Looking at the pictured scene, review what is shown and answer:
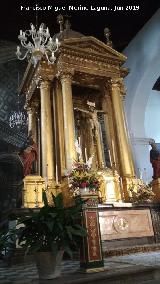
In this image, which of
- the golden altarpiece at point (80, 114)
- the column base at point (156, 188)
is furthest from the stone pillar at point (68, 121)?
the column base at point (156, 188)

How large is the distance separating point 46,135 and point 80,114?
192cm

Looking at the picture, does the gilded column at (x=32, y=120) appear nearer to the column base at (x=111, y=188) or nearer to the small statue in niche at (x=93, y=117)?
the small statue in niche at (x=93, y=117)

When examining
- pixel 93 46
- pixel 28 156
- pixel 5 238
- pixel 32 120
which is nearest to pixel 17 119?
pixel 32 120

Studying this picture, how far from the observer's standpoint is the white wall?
11.0 m

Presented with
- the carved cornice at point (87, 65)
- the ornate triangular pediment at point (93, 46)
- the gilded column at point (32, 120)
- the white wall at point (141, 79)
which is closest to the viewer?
the carved cornice at point (87, 65)

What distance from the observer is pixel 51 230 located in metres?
3.36

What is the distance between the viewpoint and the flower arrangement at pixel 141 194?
23.4 feet

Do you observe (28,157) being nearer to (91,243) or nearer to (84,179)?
(84,179)

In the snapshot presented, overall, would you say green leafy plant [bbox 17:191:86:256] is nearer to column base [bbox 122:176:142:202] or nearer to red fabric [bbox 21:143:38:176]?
red fabric [bbox 21:143:38:176]

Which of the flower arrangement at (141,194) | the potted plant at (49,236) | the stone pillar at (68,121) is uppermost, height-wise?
the stone pillar at (68,121)

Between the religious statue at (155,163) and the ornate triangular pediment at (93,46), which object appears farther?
the ornate triangular pediment at (93,46)

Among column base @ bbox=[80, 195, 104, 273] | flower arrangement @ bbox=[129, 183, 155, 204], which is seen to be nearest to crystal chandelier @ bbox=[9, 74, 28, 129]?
flower arrangement @ bbox=[129, 183, 155, 204]

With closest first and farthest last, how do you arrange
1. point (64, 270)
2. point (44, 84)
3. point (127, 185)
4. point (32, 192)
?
point (64, 270) → point (32, 192) → point (127, 185) → point (44, 84)

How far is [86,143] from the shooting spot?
29.2 feet
